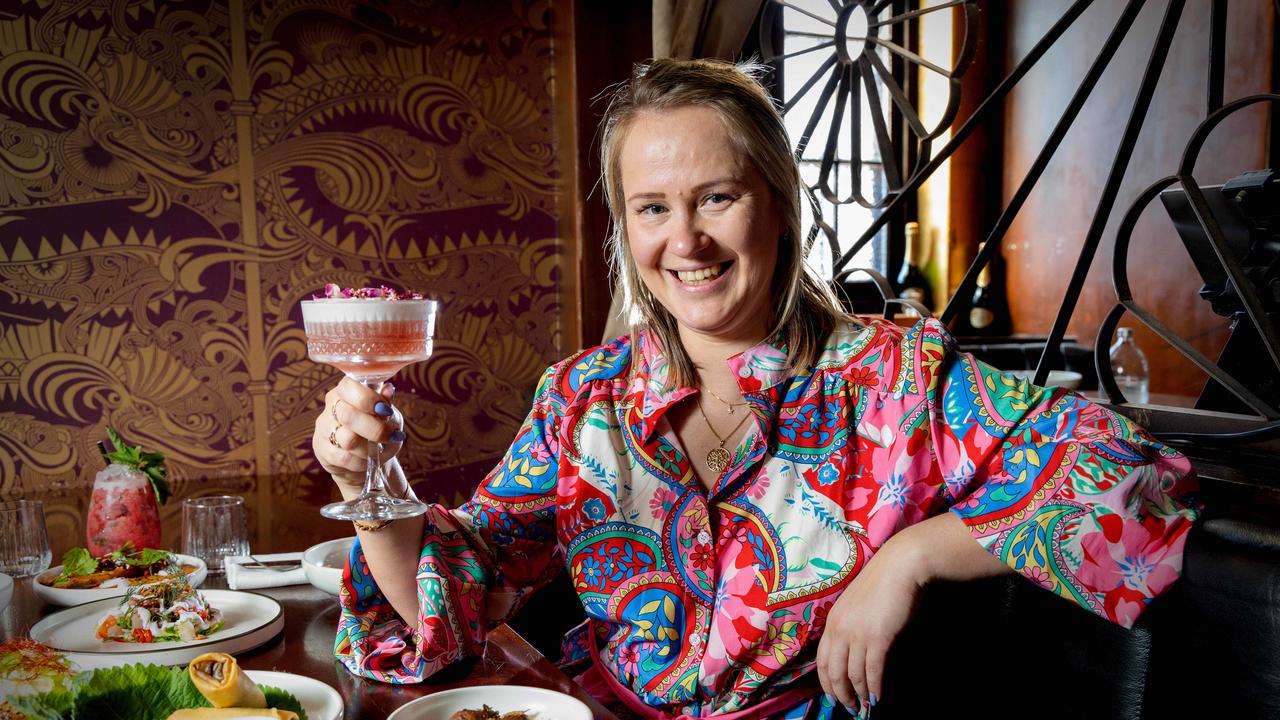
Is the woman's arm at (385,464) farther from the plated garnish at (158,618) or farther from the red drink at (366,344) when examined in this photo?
the plated garnish at (158,618)

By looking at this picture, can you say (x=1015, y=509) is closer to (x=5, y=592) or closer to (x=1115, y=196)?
(x=1115, y=196)

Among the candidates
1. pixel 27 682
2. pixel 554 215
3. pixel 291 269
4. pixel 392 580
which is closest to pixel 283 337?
pixel 291 269

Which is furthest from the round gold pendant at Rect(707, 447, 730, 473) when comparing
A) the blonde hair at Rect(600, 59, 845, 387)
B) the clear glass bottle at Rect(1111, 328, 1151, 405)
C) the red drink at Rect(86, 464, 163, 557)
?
the clear glass bottle at Rect(1111, 328, 1151, 405)

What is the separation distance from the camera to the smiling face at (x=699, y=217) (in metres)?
1.33

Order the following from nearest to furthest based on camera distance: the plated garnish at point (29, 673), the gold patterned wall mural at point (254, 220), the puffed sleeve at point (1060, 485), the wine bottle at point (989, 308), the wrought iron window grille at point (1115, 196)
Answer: the plated garnish at point (29, 673) < the puffed sleeve at point (1060, 485) < the wrought iron window grille at point (1115, 196) < the gold patterned wall mural at point (254, 220) < the wine bottle at point (989, 308)

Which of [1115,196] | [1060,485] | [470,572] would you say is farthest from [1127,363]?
[470,572]

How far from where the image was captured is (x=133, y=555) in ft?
5.02

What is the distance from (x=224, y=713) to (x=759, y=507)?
74cm

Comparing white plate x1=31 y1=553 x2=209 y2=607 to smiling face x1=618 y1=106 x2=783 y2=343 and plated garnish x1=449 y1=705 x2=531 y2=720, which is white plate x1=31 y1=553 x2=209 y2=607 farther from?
smiling face x1=618 y1=106 x2=783 y2=343

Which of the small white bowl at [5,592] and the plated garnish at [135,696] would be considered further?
the small white bowl at [5,592]

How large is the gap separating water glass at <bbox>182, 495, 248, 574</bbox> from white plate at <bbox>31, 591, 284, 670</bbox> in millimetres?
310

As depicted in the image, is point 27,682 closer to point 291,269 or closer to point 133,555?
point 133,555

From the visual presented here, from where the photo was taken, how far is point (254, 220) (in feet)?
10.5

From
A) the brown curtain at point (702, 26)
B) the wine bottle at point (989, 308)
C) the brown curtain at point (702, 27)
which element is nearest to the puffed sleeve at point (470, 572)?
the brown curtain at point (702, 27)
